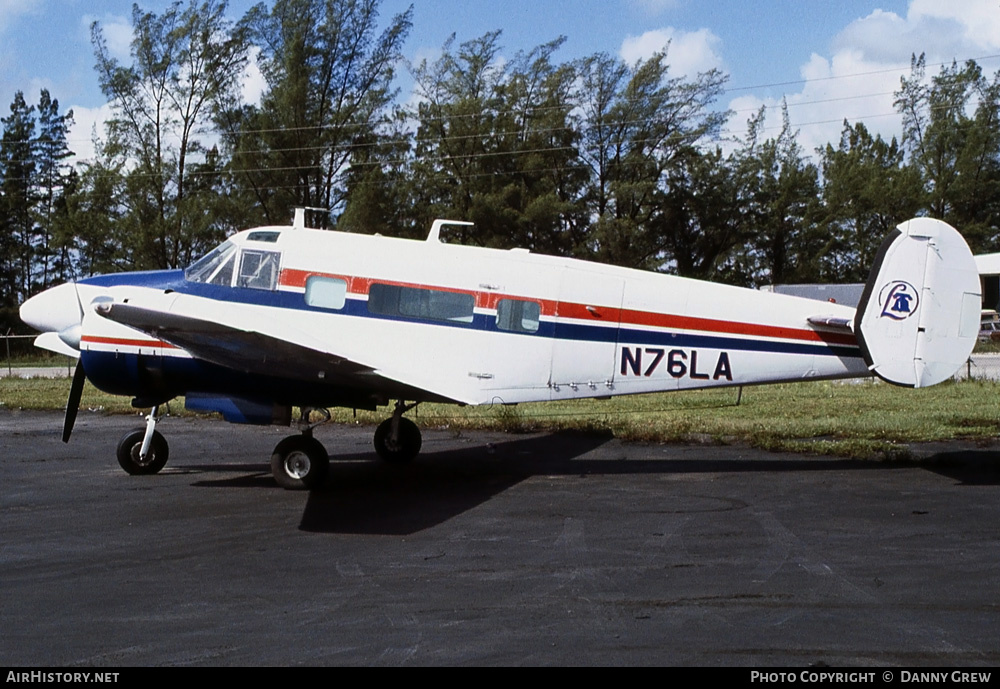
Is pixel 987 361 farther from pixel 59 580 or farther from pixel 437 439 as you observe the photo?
pixel 59 580

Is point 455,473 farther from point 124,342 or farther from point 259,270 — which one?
point 124,342

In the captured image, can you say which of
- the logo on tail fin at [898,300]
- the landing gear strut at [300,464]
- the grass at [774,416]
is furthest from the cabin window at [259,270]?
the logo on tail fin at [898,300]

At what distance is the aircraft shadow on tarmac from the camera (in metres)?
10.0

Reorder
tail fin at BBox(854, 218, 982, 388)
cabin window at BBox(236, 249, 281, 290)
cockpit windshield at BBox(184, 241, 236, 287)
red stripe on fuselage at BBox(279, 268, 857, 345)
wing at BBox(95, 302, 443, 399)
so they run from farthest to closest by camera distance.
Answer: cockpit windshield at BBox(184, 241, 236, 287)
cabin window at BBox(236, 249, 281, 290)
red stripe on fuselage at BBox(279, 268, 857, 345)
tail fin at BBox(854, 218, 982, 388)
wing at BBox(95, 302, 443, 399)

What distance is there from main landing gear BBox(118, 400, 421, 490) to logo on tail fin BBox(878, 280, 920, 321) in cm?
612

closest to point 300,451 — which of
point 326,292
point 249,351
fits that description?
point 249,351

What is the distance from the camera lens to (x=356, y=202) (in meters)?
42.4

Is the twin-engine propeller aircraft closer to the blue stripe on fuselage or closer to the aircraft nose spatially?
the blue stripe on fuselage

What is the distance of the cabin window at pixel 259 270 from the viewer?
1197 centimetres

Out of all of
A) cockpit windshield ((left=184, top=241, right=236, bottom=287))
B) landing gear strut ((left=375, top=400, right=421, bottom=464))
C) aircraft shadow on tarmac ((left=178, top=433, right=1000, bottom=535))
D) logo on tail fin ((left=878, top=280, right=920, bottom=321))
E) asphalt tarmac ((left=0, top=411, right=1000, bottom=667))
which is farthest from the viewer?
landing gear strut ((left=375, top=400, right=421, bottom=464))

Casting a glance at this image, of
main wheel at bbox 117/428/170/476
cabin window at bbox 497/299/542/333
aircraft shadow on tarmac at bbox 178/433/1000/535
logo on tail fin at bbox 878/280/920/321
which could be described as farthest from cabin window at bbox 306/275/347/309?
logo on tail fin at bbox 878/280/920/321

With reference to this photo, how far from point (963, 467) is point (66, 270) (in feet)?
203

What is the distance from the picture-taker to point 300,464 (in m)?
11.5

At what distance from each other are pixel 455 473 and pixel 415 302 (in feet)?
8.07
